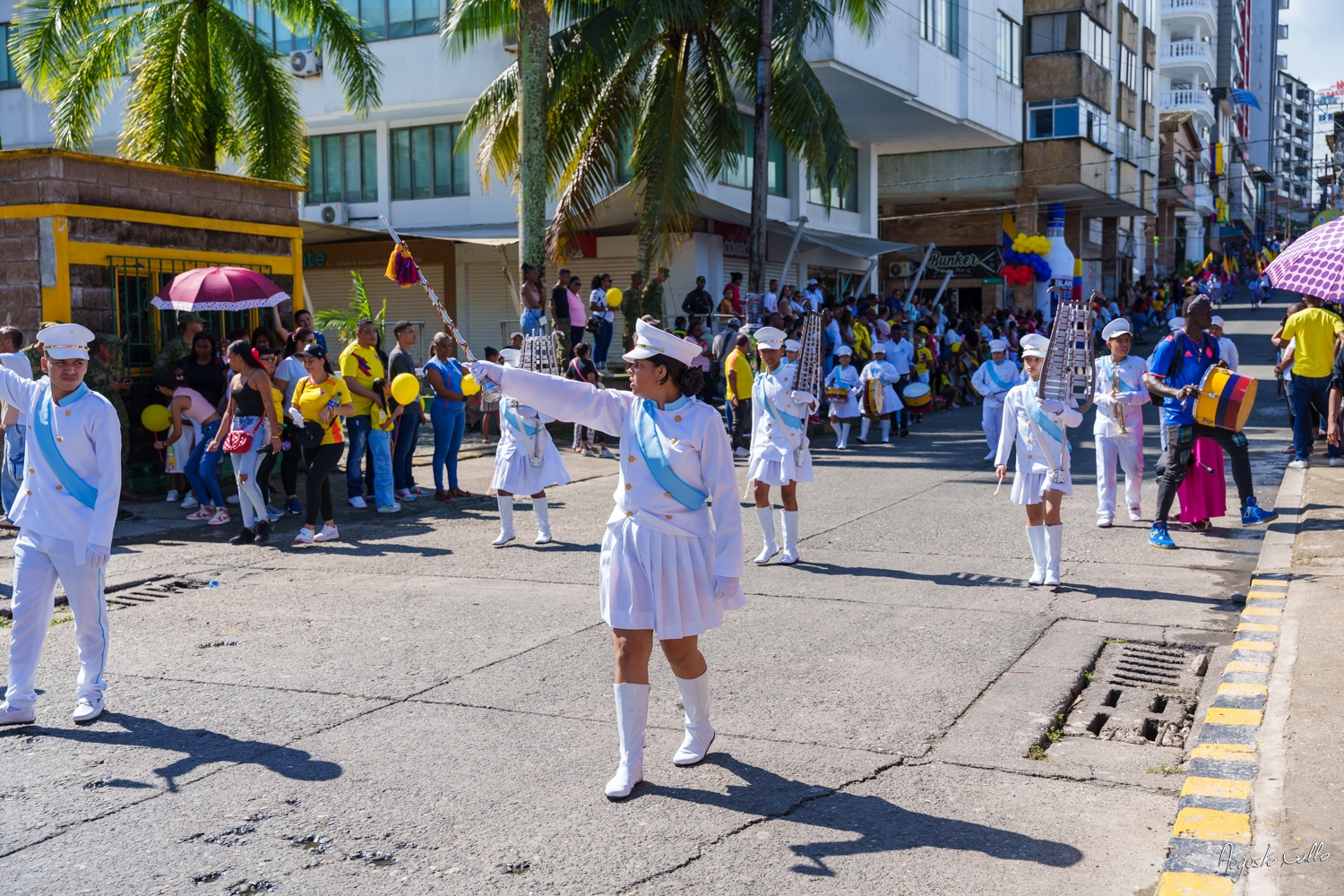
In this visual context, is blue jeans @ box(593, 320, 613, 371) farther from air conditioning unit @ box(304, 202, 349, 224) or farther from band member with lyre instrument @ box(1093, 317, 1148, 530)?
band member with lyre instrument @ box(1093, 317, 1148, 530)

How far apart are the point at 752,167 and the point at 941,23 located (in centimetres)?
669

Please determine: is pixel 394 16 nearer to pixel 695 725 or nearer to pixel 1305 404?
pixel 1305 404

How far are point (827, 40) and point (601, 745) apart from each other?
20387mm

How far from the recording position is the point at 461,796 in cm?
479

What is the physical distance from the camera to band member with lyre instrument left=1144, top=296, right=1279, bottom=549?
1005 cm

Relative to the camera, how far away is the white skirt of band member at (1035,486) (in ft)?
27.8

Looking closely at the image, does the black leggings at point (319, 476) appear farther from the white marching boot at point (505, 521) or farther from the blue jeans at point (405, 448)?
the blue jeans at point (405, 448)

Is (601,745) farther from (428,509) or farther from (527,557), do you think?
(428,509)

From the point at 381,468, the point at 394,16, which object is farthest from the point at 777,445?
the point at 394,16

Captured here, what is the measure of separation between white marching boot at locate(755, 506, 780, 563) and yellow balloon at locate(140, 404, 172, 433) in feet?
20.8

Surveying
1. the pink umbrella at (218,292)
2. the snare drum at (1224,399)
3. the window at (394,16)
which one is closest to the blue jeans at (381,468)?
the pink umbrella at (218,292)

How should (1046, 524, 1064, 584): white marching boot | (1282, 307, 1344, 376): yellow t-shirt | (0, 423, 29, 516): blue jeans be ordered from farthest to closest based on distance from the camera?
(1282, 307, 1344, 376): yellow t-shirt < (0, 423, 29, 516): blue jeans < (1046, 524, 1064, 584): white marching boot

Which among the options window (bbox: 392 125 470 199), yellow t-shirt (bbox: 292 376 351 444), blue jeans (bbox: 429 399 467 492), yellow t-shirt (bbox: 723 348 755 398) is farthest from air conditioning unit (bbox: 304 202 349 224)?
yellow t-shirt (bbox: 292 376 351 444)

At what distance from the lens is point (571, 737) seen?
5.47 metres
